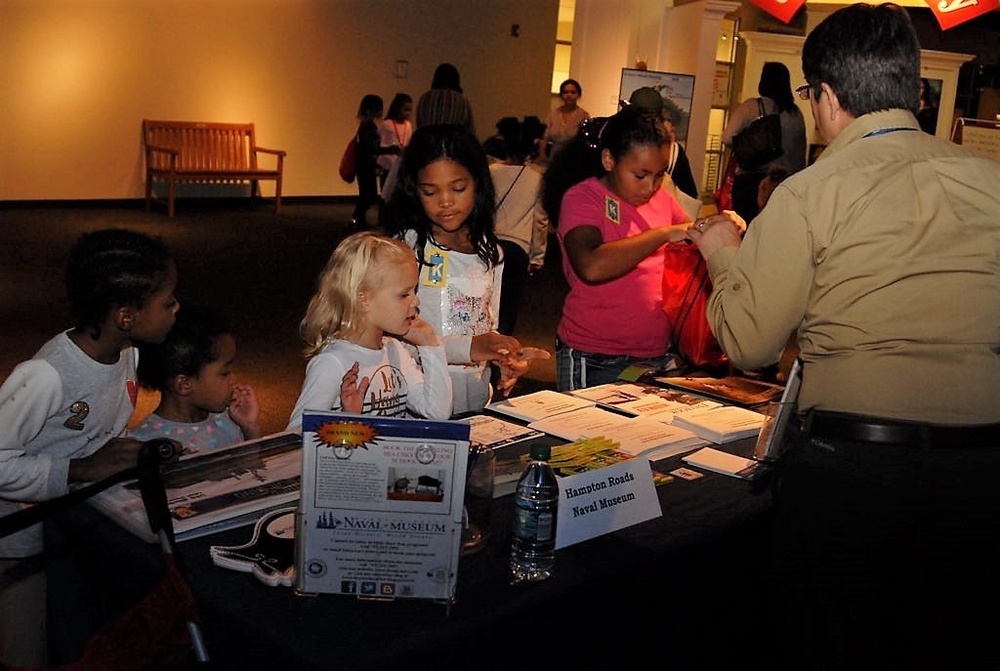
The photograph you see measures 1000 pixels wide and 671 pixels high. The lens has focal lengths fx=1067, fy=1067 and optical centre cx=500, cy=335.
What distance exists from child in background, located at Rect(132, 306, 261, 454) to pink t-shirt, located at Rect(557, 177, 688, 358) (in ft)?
3.30

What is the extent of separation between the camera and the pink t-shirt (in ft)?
9.76

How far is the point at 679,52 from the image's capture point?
9.49 m

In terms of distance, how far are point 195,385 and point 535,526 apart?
3.48ft

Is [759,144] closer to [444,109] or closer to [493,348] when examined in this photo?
[444,109]

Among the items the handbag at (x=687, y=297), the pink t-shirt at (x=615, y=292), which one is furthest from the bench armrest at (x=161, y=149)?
the handbag at (x=687, y=297)

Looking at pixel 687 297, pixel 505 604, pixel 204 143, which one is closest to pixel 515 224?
pixel 687 297

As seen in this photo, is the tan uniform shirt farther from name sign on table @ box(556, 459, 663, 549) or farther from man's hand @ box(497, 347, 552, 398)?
man's hand @ box(497, 347, 552, 398)

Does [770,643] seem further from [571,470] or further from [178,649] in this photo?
[178,649]

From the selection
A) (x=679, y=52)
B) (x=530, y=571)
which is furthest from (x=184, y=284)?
(x=530, y=571)

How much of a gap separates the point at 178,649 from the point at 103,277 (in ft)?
2.93

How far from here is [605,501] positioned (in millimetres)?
1950

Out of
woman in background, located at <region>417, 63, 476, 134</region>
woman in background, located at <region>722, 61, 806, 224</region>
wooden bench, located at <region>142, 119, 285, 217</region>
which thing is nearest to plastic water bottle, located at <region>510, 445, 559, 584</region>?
woman in background, located at <region>417, 63, 476, 134</region>

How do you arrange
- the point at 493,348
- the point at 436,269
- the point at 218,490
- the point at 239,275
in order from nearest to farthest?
the point at 218,490
the point at 493,348
the point at 436,269
the point at 239,275

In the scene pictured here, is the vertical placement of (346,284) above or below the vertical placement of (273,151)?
below
